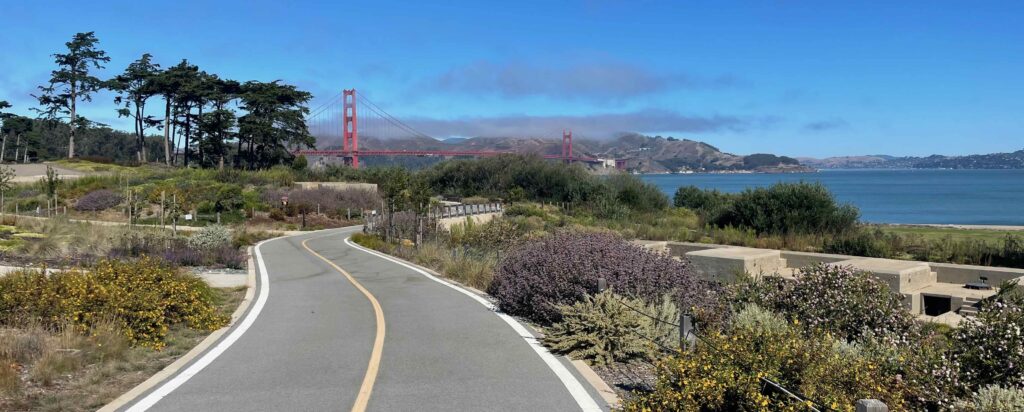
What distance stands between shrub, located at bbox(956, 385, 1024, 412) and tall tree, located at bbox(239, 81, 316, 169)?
238ft

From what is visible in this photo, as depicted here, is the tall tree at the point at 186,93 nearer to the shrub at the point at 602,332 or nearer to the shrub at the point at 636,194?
the shrub at the point at 636,194

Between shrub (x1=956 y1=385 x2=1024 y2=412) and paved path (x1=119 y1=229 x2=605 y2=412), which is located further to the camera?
paved path (x1=119 y1=229 x2=605 y2=412)

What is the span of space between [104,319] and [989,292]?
50.9 feet

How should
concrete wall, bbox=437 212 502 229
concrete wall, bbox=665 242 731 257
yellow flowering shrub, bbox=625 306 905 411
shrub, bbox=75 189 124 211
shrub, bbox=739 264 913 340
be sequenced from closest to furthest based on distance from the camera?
yellow flowering shrub, bbox=625 306 905 411
shrub, bbox=739 264 913 340
concrete wall, bbox=665 242 731 257
concrete wall, bbox=437 212 502 229
shrub, bbox=75 189 124 211

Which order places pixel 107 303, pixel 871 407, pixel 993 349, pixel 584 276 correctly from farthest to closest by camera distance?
pixel 584 276
pixel 107 303
pixel 993 349
pixel 871 407

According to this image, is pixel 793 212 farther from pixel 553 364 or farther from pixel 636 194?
pixel 553 364

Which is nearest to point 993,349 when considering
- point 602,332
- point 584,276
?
point 602,332

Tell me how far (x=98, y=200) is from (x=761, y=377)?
50.0 m

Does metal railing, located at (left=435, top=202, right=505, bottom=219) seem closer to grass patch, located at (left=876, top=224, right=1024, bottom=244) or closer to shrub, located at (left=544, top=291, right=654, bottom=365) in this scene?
grass patch, located at (left=876, top=224, right=1024, bottom=244)

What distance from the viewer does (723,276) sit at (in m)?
17.1

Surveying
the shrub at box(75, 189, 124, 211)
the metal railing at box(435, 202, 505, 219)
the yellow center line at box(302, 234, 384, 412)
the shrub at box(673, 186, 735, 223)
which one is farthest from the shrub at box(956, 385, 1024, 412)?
the shrub at box(75, 189, 124, 211)

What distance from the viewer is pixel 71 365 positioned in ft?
25.6

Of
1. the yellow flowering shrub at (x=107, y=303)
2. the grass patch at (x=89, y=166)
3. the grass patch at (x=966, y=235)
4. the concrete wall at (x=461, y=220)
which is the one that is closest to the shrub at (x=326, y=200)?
the concrete wall at (x=461, y=220)

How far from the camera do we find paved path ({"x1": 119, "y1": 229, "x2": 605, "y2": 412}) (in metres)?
6.80
